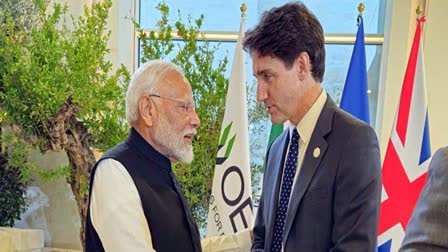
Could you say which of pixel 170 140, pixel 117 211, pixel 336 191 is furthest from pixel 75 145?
pixel 336 191

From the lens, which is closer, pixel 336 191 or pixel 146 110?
pixel 336 191

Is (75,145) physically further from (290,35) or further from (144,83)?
(290,35)

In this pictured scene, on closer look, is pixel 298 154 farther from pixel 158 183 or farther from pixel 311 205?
pixel 158 183

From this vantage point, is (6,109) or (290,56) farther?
(6,109)

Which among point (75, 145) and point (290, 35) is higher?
point (290, 35)

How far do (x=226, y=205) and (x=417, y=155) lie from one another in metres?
1.01

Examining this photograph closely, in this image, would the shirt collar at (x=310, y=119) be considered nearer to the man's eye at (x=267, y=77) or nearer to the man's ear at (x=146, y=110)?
the man's eye at (x=267, y=77)

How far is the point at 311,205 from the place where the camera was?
121 cm

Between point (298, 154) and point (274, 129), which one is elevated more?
point (298, 154)

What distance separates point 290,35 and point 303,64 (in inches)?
3.7

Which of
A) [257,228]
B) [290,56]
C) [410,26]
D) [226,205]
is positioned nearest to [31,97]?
[226,205]

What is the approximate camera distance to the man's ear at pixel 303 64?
1261 millimetres

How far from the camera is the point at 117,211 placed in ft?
3.98

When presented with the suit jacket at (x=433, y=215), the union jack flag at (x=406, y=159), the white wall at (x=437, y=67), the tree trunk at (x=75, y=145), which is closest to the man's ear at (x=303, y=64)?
the suit jacket at (x=433, y=215)
